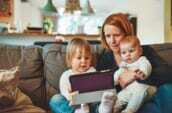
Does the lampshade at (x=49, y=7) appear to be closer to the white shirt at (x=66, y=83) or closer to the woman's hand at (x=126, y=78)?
the white shirt at (x=66, y=83)

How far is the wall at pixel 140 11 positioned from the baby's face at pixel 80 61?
3.43 meters

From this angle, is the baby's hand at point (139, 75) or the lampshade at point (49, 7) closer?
the baby's hand at point (139, 75)

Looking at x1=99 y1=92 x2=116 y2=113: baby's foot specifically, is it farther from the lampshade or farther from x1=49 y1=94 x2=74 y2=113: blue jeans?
the lampshade

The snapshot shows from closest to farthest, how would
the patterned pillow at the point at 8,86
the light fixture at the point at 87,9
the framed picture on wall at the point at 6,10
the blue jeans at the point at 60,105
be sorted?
the patterned pillow at the point at 8,86 → the blue jeans at the point at 60,105 → the framed picture on wall at the point at 6,10 → the light fixture at the point at 87,9

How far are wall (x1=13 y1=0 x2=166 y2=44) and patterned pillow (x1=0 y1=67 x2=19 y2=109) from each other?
3438 millimetres

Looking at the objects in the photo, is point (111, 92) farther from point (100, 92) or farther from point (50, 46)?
point (50, 46)

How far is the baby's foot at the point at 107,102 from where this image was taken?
5.44ft

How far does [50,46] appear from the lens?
2.21 meters

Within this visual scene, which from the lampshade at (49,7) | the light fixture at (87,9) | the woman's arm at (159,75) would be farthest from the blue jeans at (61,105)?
the light fixture at (87,9)

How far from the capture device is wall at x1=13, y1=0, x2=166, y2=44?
5273 millimetres

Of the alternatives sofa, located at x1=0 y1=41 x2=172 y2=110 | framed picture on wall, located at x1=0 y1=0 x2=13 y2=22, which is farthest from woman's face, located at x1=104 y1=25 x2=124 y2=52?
framed picture on wall, located at x1=0 y1=0 x2=13 y2=22

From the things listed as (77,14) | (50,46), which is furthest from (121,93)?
(77,14)

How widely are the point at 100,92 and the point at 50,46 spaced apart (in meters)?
0.64

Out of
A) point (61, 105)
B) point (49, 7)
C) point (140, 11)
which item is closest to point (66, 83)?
point (61, 105)
